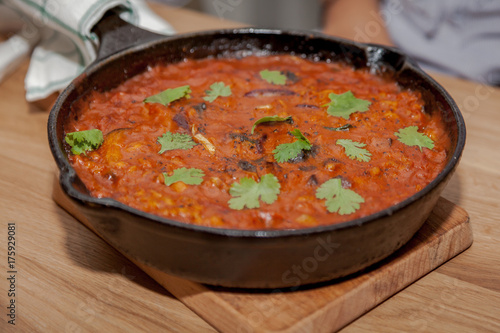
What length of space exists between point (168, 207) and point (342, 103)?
0.98 metres

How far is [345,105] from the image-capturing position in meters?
2.37

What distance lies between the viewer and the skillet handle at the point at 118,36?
260 cm

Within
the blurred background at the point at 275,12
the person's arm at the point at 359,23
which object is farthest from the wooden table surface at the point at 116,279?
the blurred background at the point at 275,12

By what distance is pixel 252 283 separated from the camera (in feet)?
5.63

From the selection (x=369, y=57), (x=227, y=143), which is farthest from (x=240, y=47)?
(x=227, y=143)

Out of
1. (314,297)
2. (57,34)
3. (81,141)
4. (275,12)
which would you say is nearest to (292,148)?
(314,297)

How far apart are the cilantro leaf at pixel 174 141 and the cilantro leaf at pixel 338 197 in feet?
1.87

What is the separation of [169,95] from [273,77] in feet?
1.72

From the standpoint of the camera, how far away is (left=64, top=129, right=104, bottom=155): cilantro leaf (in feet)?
6.81

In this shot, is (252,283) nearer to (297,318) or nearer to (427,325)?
(297,318)

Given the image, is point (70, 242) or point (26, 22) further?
point (26, 22)

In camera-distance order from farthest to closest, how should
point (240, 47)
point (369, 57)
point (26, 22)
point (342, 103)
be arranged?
1. point (26, 22)
2. point (240, 47)
3. point (369, 57)
4. point (342, 103)

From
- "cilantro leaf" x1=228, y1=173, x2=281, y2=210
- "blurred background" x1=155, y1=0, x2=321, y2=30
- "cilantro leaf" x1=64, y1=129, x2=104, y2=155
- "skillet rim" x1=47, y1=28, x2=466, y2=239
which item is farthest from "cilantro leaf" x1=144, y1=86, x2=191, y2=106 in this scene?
"blurred background" x1=155, y1=0, x2=321, y2=30

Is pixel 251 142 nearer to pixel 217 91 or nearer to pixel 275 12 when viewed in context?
pixel 217 91
